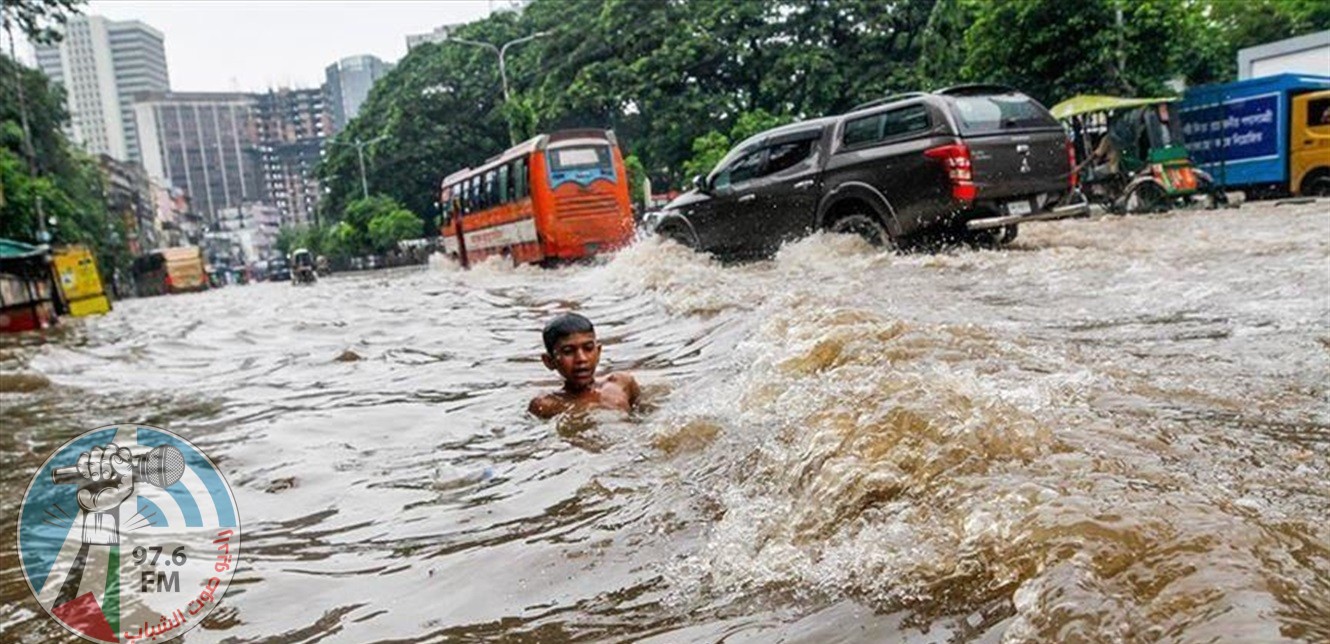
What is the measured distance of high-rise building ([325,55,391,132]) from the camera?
162 metres

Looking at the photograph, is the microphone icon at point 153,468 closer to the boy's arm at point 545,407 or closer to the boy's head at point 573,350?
the boy's arm at point 545,407

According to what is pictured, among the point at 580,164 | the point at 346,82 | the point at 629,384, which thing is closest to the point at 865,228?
the point at 629,384

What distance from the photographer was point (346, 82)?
→ 536 feet

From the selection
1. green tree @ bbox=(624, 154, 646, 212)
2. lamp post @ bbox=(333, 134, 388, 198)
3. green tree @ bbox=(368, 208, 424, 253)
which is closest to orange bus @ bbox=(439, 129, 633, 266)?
green tree @ bbox=(624, 154, 646, 212)

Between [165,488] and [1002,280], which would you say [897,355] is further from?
[1002,280]

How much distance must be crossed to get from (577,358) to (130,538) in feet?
6.68

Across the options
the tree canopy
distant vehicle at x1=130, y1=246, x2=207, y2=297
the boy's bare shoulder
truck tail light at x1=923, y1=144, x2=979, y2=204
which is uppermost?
the tree canopy

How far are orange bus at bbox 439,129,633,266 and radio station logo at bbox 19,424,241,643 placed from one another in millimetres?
13929

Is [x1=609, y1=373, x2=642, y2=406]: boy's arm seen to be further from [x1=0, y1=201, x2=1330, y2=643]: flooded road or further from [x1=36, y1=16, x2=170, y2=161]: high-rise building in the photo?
[x1=36, y1=16, x2=170, y2=161]: high-rise building

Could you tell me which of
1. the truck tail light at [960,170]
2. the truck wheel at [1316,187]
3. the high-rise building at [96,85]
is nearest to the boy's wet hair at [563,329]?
the truck tail light at [960,170]

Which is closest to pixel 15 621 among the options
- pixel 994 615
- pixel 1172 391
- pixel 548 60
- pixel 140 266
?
pixel 994 615

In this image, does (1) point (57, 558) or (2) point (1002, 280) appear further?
(2) point (1002, 280)

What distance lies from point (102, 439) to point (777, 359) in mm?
3644

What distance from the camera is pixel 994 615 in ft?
5.59
